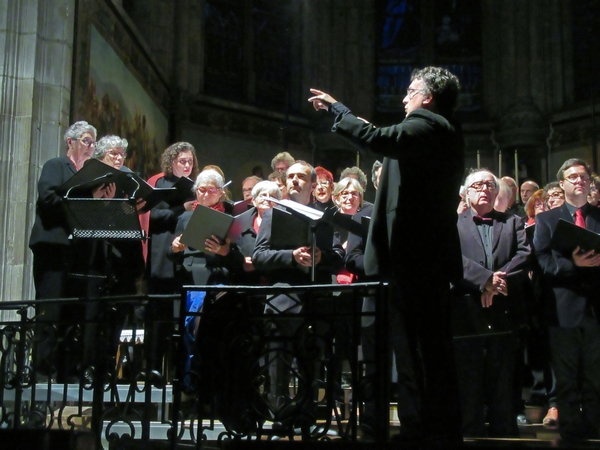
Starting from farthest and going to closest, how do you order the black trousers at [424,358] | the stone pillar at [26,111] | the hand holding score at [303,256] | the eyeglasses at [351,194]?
the stone pillar at [26,111]
the eyeglasses at [351,194]
the hand holding score at [303,256]
the black trousers at [424,358]

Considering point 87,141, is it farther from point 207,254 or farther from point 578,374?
point 578,374

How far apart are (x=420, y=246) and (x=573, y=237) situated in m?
1.69

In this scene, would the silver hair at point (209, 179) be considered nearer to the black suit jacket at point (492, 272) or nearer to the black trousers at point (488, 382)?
the black suit jacket at point (492, 272)

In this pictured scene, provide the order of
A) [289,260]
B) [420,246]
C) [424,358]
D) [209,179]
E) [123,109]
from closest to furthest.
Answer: [424,358]
[420,246]
[289,260]
[209,179]
[123,109]

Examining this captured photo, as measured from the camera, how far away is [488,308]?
17.8 ft

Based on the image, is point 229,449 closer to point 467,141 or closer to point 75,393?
point 75,393

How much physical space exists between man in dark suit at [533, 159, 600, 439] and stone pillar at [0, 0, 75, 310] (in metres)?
4.02

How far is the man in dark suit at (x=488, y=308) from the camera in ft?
17.3

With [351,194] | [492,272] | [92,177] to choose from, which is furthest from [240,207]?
[492,272]

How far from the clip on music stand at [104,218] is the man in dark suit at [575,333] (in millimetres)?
2641

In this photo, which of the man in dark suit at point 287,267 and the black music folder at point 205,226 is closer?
the man in dark suit at point 287,267

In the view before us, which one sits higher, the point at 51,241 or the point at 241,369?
the point at 51,241

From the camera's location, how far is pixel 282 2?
1388 cm

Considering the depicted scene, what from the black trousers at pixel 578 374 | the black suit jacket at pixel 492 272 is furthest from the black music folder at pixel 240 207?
the black trousers at pixel 578 374
